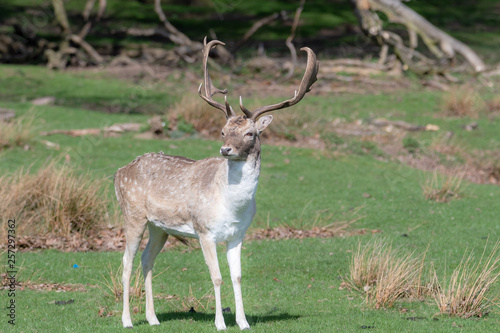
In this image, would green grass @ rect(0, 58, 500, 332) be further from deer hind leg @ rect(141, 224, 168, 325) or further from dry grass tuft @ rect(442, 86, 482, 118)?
dry grass tuft @ rect(442, 86, 482, 118)

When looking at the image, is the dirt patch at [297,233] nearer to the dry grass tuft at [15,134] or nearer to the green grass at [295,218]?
the green grass at [295,218]

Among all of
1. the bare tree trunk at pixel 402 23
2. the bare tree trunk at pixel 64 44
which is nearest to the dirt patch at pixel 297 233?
the bare tree trunk at pixel 402 23

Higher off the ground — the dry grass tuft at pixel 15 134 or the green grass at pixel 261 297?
the green grass at pixel 261 297

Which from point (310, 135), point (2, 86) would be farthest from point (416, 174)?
point (2, 86)

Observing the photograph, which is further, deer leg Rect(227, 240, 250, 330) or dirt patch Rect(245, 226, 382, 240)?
dirt patch Rect(245, 226, 382, 240)

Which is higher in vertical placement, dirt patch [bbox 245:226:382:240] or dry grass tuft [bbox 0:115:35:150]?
dirt patch [bbox 245:226:382:240]

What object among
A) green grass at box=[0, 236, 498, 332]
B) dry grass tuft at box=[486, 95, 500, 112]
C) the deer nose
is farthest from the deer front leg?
dry grass tuft at box=[486, 95, 500, 112]

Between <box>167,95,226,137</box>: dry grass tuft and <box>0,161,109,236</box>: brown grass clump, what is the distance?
24.1 ft

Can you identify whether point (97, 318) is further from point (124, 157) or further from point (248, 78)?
point (248, 78)

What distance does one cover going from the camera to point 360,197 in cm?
1580

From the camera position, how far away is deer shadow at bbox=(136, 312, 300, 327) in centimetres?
871

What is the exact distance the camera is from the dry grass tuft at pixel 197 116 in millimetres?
→ 20172

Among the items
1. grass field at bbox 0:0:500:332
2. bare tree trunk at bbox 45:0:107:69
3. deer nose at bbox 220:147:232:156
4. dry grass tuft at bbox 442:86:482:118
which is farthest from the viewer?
bare tree trunk at bbox 45:0:107:69

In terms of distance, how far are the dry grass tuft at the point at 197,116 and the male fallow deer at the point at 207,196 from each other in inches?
437
